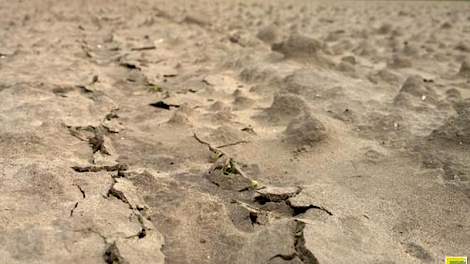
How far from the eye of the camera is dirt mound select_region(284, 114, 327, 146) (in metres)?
3.02

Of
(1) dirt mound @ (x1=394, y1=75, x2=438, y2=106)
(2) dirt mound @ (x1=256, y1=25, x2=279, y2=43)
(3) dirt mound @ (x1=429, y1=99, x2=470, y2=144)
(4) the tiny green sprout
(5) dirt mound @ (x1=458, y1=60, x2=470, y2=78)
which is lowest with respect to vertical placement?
(2) dirt mound @ (x1=256, y1=25, x2=279, y2=43)

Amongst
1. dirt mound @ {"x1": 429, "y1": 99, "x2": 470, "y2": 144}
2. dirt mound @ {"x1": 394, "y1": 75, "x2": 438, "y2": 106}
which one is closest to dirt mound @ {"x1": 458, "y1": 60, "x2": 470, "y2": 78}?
dirt mound @ {"x1": 394, "y1": 75, "x2": 438, "y2": 106}

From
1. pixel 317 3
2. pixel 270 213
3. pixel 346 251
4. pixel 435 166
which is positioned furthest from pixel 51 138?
pixel 317 3

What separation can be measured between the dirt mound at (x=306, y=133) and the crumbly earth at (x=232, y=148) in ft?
0.03

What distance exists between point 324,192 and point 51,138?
1343 mm

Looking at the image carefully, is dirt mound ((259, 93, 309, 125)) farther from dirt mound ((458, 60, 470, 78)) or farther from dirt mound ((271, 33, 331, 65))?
dirt mound ((458, 60, 470, 78))

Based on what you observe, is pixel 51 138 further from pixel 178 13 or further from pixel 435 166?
pixel 178 13

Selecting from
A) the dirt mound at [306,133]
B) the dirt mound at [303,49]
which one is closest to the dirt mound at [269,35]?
the dirt mound at [303,49]

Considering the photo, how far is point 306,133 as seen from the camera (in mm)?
3047

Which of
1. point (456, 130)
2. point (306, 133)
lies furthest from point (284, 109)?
point (456, 130)

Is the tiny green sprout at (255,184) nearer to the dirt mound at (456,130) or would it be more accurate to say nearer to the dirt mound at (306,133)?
the dirt mound at (306,133)

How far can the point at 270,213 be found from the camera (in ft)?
7.80

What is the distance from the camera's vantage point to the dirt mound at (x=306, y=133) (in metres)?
3.02

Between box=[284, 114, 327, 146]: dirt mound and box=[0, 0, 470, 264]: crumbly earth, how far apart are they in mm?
11
